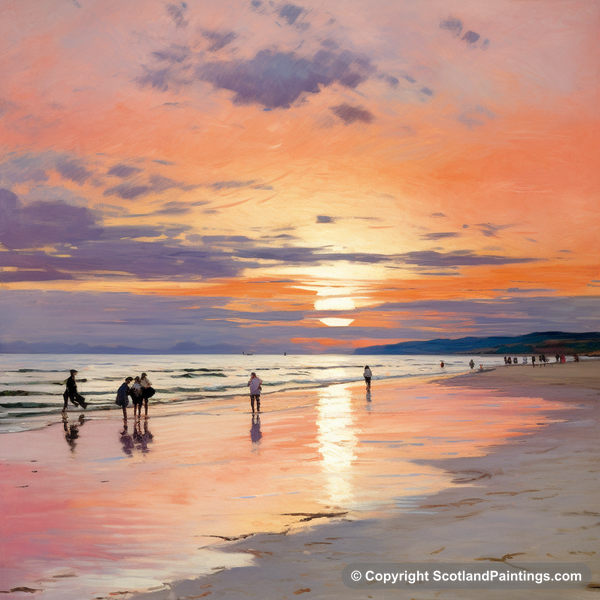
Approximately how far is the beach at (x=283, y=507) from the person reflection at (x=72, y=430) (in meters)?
0.24

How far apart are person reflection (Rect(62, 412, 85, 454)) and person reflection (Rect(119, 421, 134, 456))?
4.76ft

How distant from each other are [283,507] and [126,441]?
10.7m

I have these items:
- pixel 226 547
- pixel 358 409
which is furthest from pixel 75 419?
pixel 226 547

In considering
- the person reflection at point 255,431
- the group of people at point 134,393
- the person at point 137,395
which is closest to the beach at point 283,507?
the person reflection at point 255,431

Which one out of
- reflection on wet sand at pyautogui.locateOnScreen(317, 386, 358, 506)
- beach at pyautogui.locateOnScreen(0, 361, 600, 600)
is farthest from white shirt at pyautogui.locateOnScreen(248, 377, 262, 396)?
beach at pyautogui.locateOnScreen(0, 361, 600, 600)

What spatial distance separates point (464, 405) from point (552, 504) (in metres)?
21.2

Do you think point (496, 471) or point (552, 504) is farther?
point (496, 471)

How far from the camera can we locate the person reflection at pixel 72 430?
62.0 ft

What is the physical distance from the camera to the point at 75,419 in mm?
27406

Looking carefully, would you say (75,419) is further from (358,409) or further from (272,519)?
(272,519)

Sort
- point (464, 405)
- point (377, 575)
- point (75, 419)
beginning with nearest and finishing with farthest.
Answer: point (377, 575)
point (75, 419)
point (464, 405)

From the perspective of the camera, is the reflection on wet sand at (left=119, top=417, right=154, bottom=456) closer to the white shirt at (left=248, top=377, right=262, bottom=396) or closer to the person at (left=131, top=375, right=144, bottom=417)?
the person at (left=131, top=375, right=144, bottom=417)

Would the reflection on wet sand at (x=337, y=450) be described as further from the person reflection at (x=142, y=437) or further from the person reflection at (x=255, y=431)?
the person reflection at (x=142, y=437)

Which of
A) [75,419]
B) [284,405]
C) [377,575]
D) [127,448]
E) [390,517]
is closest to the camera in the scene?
[377,575]
